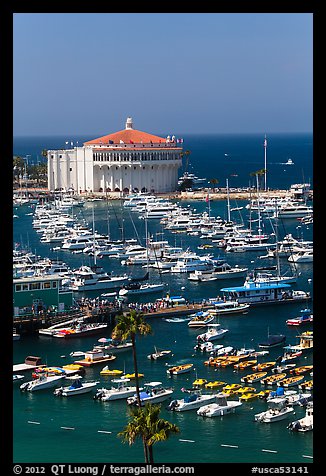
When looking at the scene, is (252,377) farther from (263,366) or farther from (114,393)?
(114,393)

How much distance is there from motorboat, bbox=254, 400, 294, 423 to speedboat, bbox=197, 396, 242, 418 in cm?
43

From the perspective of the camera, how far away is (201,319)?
767 inches

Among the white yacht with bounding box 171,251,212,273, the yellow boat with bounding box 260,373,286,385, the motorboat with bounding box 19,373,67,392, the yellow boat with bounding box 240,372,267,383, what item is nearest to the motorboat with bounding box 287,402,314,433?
the yellow boat with bounding box 260,373,286,385

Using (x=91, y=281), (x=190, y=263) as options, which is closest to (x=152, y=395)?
(x=91, y=281)

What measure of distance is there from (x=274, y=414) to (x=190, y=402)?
1.22m

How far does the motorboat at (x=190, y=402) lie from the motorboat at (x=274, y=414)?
858mm

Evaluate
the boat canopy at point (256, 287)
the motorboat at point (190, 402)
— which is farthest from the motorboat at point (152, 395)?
the boat canopy at point (256, 287)

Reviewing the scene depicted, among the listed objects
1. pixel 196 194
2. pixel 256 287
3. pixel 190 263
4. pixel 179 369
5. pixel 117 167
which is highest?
pixel 117 167

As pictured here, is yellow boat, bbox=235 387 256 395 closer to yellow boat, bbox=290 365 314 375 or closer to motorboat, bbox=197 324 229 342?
yellow boat, bbox=290 365 314 375

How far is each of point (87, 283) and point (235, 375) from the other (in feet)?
32.0

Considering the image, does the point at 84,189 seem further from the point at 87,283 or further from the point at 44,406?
the point at 44,406

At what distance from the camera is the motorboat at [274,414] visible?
12.5 meters

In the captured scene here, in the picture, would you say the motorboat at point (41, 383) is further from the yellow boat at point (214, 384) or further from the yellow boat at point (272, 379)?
the yellow boat at point (272, 379)
